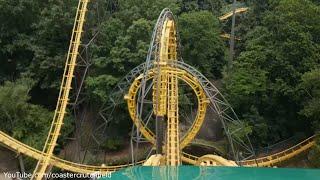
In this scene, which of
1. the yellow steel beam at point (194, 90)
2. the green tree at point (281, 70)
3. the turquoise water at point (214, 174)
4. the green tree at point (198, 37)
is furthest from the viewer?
the green tree at point (198, 37)

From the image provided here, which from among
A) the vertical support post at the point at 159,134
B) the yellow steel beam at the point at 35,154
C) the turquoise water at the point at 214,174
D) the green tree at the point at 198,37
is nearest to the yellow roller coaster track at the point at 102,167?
the yellow steel beam at the point at 35,154

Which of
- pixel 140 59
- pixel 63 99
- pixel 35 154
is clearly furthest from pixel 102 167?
pixel 140 59

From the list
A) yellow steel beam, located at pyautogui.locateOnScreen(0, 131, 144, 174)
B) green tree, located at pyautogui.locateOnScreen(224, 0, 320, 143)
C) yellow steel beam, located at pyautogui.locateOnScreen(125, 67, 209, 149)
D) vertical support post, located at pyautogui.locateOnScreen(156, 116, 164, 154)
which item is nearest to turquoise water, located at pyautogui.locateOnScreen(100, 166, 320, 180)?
vertical support post, located at pyautogui.locateOnScreen(156, 116, 164, 154)

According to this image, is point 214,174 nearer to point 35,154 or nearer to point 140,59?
point 35,154

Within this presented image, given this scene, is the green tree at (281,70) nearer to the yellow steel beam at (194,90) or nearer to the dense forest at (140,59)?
the dense forest at (140,59)

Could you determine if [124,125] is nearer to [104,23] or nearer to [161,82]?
[104,23]
